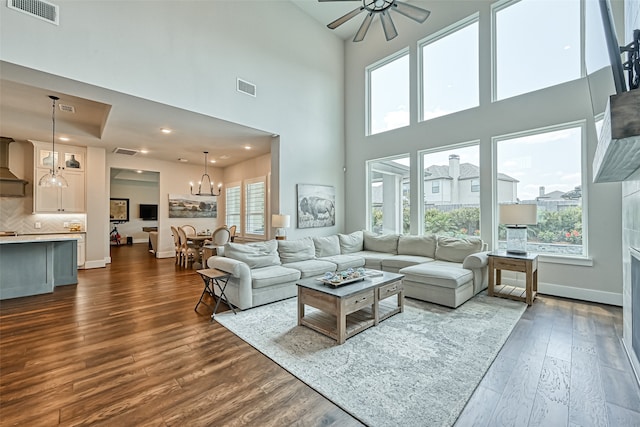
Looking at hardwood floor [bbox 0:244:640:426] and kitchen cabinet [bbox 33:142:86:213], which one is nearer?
hardwood floor [bbox 0:244:640:426]

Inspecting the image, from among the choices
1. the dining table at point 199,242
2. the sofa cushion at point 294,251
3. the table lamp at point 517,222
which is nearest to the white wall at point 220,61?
the sofa cushion at point 294,251

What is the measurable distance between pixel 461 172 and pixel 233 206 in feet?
22.8

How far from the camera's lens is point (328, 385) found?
6.81 feet

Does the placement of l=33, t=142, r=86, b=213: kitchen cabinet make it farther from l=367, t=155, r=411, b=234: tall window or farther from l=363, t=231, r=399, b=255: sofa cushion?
l=367, t=155, r=411, b=234: tall window

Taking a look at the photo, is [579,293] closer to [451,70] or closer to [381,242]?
[381,242]

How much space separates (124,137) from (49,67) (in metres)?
2.99

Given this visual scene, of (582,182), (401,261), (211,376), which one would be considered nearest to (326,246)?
(401,261)

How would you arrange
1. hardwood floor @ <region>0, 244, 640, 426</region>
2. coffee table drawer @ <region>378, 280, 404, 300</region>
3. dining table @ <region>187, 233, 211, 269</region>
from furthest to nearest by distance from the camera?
dining table @ <region>187, 233, 211, 269</region>
coffee table drawer @ <region>378, 280, 404, 300</region>
hardwood floor @ <region>0, 244, 640, 426</region>

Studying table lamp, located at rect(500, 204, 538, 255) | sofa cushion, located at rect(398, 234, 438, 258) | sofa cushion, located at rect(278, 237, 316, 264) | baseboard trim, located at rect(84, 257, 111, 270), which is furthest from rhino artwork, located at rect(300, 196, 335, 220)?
baseboard trim, located at rect(84, 257, 111, 270)

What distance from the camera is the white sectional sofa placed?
3.73 m

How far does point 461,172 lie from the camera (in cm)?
537

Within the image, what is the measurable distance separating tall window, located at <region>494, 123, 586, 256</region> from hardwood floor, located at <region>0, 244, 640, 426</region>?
1152mm

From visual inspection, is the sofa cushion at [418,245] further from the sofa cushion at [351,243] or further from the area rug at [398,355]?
the area rug at [398,355]

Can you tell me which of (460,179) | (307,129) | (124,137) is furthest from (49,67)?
(460,179)
